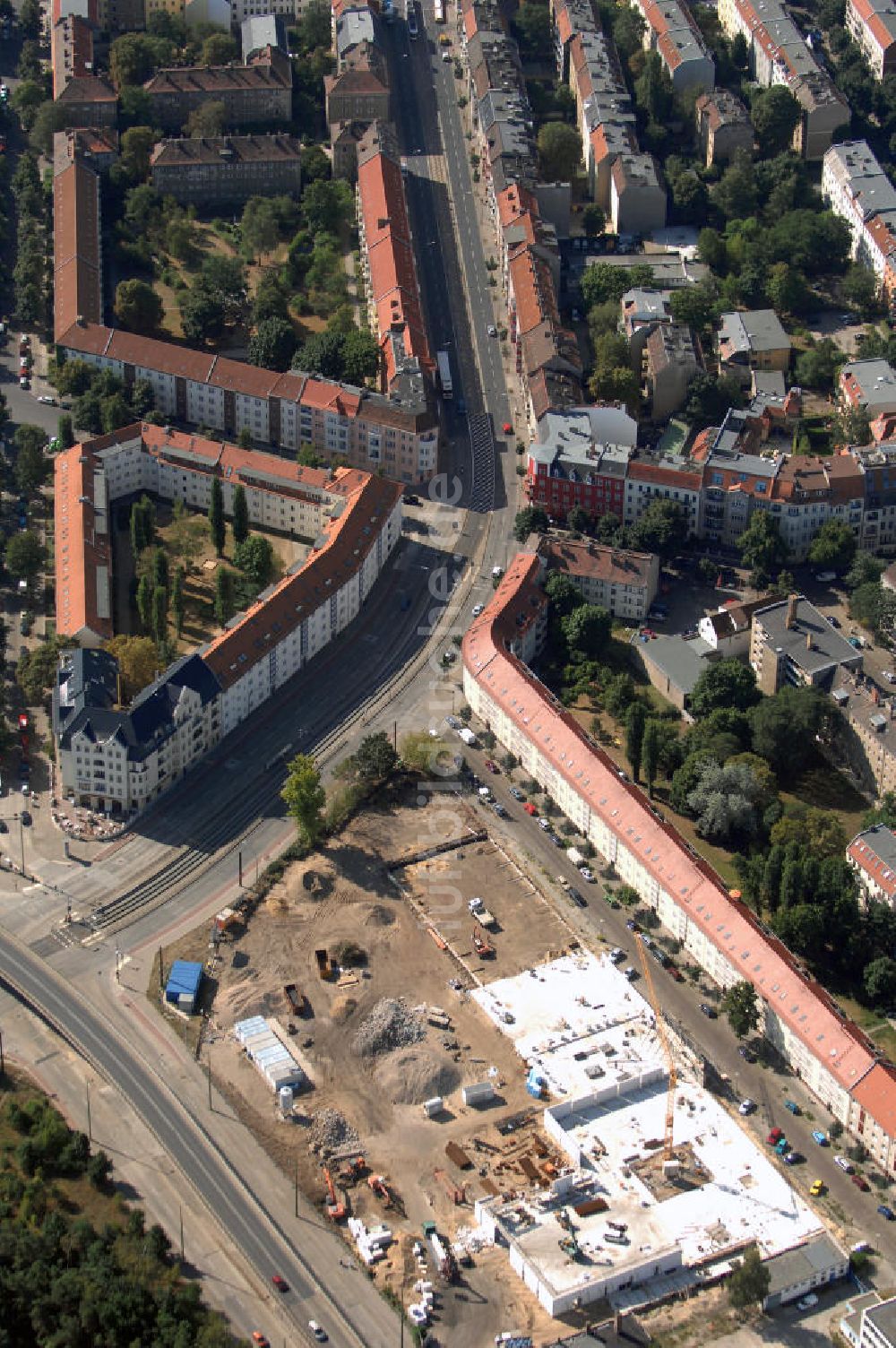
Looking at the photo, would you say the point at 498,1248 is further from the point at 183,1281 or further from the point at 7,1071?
the point at 7,1071

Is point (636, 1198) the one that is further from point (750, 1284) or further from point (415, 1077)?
point (415, 1077)

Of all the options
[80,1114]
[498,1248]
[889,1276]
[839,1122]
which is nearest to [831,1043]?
[839,1122]

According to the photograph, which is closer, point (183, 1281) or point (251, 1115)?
point (183, 1281)

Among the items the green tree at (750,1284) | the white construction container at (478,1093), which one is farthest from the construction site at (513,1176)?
the green tree at (750,1284)

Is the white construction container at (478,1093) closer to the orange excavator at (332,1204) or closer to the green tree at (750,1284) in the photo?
the orange excavator at (332,1204)

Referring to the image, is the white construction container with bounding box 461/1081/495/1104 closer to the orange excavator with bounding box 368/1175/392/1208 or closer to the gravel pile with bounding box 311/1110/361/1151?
the gravel pile with bounding box 311/1110/361/1151

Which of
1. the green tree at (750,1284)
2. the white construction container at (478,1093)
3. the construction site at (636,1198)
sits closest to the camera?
the green tree at (750,1284)
